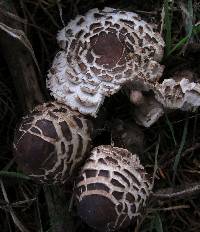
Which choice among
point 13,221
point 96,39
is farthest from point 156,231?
point 96,39

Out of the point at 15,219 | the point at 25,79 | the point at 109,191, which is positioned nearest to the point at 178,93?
the point at 109,191

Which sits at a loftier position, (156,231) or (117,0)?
(117,0)

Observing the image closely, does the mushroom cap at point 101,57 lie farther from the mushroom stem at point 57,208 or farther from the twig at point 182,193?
the twig at point 182,193

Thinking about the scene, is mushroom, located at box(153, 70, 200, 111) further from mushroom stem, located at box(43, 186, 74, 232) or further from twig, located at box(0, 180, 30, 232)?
twig, located at box(0, 180, 30, 232)

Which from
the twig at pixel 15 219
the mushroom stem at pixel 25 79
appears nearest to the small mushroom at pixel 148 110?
the mushroom stem at pixel 25 79

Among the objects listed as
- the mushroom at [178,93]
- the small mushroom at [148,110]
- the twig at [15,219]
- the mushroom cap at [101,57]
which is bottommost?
the twig at [15,219]

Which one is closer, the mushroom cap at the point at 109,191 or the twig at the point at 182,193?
the mushroom cap at the point at 109,191

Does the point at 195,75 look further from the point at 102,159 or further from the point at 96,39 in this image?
the point at 102,159

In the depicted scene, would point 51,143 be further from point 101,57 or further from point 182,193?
point 182,193
